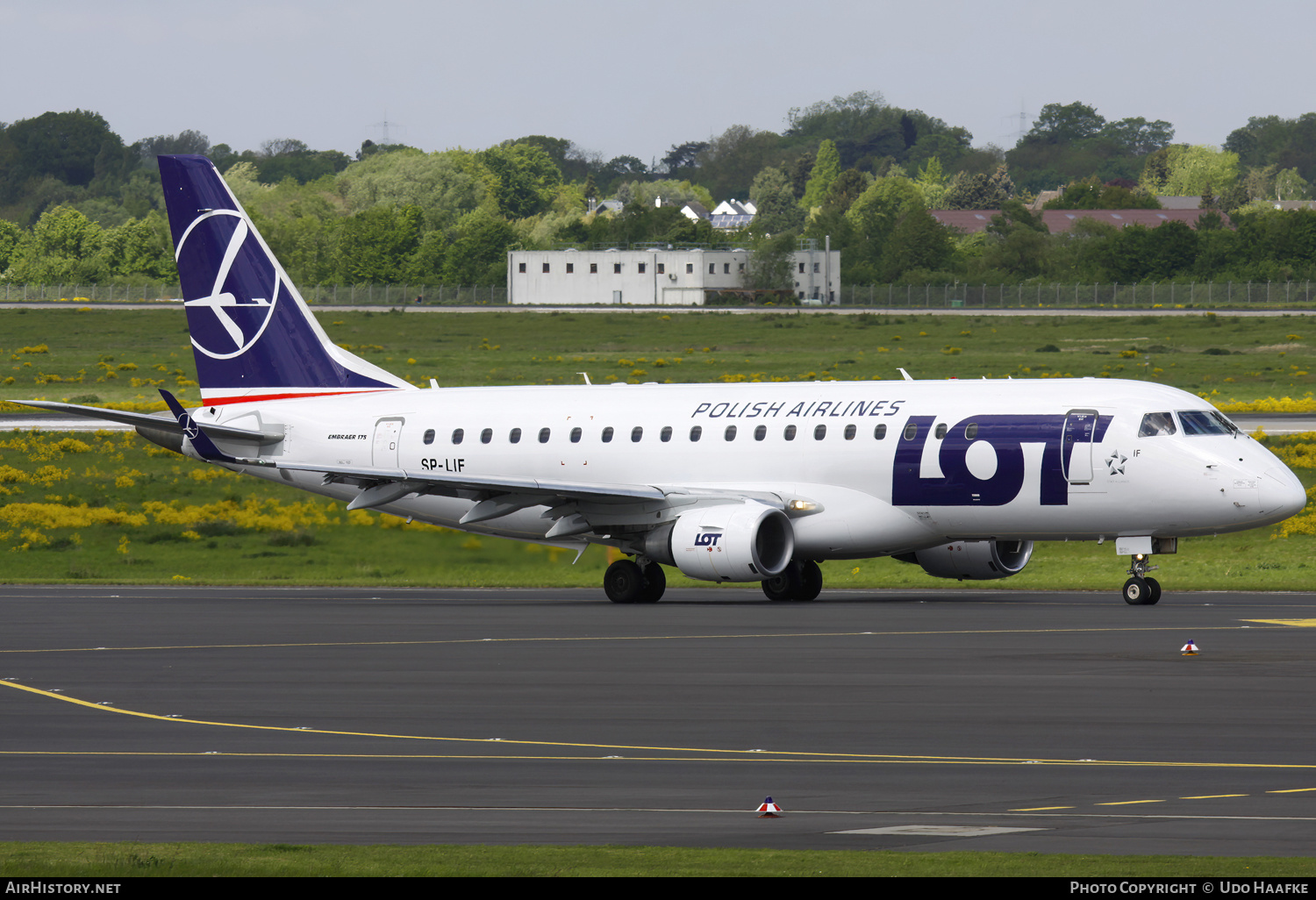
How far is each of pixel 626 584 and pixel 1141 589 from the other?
11.0 metres

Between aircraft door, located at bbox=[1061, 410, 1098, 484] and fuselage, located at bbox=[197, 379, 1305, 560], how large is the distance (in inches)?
1.5

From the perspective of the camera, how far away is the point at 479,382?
96062 millimetres

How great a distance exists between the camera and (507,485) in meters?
40.1

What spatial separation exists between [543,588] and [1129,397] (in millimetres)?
16186

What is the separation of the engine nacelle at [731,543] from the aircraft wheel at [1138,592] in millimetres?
6832

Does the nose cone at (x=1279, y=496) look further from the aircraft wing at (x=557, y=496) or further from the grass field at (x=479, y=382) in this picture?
the aircraft wing at (x=557, y=496)

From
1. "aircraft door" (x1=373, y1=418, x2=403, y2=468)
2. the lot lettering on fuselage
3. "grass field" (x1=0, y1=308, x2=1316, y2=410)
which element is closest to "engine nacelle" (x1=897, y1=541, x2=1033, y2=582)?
the lot lettering on fuselage

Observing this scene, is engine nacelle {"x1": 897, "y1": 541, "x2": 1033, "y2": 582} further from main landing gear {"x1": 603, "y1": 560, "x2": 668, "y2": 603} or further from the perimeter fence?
the perimeter fence

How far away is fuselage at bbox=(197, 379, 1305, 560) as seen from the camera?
37.0 meters

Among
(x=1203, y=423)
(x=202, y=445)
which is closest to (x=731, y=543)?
(x=1203, y=423)

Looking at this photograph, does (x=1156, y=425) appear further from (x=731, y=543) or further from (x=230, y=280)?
(x=230, y=280)

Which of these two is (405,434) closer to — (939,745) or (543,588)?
(543,588)

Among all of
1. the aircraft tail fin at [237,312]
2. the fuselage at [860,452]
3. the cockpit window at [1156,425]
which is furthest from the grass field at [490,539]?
the cockpit window at [1156,425]

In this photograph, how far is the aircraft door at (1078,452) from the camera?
3725 centimetres
